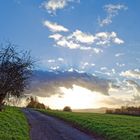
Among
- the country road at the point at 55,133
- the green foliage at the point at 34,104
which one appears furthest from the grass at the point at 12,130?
the green foliage at the point at 34,104

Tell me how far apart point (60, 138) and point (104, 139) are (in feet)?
17.9

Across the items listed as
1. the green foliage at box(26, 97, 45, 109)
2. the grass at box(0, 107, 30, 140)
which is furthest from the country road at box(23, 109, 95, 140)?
the green foliage at box(26, 97, 45, 109)

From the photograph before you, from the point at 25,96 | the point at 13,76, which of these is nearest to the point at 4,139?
the point at 13,76

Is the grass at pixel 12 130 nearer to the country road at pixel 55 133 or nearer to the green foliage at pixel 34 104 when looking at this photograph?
the country road at pixel 55 133

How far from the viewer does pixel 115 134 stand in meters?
42.2

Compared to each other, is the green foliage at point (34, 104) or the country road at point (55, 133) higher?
the green foliage at point (34, 104)

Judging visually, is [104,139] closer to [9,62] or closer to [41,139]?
[41,139]

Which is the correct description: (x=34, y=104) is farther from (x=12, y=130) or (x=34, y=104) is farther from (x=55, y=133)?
(x=12, y=130)

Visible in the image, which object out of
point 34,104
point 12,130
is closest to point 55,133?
point 12,130

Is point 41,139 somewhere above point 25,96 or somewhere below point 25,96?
below

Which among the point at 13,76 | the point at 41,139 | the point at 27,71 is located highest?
the point at 27,71

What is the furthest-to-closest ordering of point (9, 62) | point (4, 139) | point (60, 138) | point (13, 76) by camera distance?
point (60, 138) < point (9, 62) < point (4, 139) < point (13, 76)

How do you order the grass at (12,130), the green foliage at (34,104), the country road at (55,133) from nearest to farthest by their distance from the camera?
the grass at (12,130) → the country road at (55,133) → the green foliage at (34,104)

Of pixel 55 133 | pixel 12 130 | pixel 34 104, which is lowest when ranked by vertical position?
pixel 55 133
